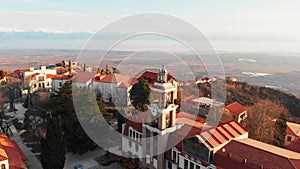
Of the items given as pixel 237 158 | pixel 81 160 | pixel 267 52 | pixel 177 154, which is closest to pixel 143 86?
pixel 81 160

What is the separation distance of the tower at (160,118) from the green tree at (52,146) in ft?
22.8

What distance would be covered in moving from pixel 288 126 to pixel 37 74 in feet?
140

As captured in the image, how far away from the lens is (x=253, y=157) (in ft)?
49.1

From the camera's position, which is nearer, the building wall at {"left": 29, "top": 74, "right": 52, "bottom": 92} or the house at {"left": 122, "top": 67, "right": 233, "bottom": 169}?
the house at {"left": 122, "top": 67, "right": 233, "bottom": 169}

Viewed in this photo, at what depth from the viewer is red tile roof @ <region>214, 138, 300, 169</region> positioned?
46.2 feet

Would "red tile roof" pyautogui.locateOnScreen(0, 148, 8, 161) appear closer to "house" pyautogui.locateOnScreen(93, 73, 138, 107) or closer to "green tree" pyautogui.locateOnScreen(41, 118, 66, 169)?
"green tree" pyautogui.locateOnScreen(41, 118, 66, 169)

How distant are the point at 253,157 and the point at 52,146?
582 inches

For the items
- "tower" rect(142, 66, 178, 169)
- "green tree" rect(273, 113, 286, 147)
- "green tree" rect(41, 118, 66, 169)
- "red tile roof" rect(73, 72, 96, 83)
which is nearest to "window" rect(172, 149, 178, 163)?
"tower" rect(142, 66, 178, 169)

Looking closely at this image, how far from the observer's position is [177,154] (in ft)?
58.9

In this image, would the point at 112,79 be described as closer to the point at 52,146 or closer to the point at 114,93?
the point at 114,93

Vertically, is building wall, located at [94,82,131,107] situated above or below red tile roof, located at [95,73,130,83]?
below

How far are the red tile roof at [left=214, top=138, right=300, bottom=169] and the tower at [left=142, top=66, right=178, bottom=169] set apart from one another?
4311mm

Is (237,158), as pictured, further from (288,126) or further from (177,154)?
(288,126)

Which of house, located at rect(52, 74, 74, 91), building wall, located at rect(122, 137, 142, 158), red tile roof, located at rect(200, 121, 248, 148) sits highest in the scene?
house, located at rect(52, 74, 74, 91)
